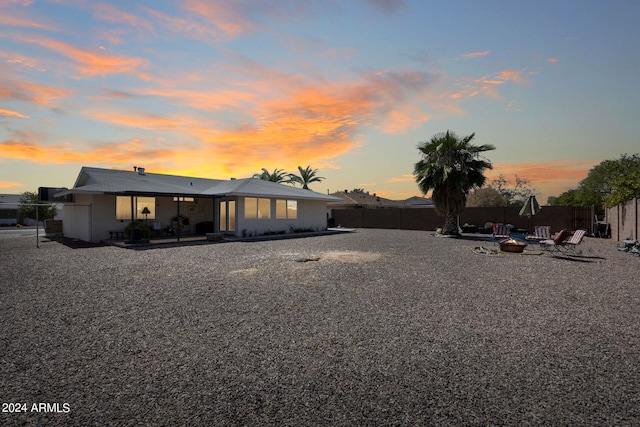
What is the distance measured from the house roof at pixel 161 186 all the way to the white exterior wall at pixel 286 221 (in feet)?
2.80

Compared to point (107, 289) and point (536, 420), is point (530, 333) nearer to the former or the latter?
point (536, 420)

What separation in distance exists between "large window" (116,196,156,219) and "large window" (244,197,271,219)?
548 centimetres

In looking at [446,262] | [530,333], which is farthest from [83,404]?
[446,262]

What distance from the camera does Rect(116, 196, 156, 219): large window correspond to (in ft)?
57.8

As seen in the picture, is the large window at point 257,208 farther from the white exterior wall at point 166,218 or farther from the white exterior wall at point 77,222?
the white exterior wall at point 77,222

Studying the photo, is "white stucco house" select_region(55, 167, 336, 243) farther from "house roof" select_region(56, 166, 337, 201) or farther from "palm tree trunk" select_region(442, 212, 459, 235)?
"palm tree trunk" select_region(442, 212, 459, 235)

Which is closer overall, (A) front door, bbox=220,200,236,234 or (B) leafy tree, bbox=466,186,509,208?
(A) front door, bbox=220,200,236,234

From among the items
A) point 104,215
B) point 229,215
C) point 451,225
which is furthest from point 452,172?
point 104,215

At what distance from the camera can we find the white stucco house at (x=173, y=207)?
1688 cm

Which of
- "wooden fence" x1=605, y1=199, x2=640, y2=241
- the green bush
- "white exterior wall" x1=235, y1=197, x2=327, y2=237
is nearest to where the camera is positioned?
"wooden fence" x1=605, y1=199, x2=640, y2=241

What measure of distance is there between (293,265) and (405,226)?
19744 mm

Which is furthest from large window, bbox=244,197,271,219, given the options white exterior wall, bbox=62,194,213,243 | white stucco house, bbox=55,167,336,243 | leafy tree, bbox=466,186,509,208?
leafy tree, bbox=466,186,509,208

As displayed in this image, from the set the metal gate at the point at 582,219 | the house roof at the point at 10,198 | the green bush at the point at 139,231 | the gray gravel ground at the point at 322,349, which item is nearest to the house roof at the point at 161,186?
the green bush at the point at 139,231

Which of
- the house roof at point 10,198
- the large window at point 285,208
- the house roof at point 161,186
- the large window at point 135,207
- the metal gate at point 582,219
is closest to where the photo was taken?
the house roof at point 161,186
